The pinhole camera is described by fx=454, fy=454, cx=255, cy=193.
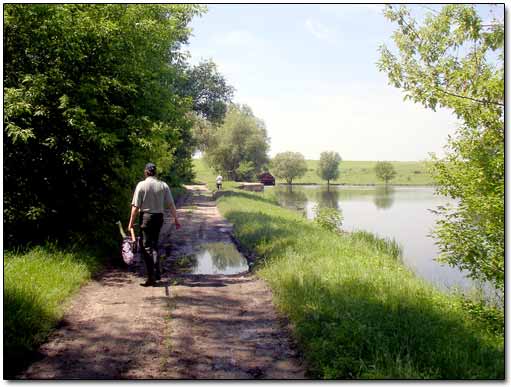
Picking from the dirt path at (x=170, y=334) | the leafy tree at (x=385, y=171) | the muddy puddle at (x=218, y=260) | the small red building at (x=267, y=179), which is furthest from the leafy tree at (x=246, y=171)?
the dirt path at (x=170, y=334)

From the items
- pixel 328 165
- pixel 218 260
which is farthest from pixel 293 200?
pixel 328 165

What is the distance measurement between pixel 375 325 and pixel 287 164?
328 feet

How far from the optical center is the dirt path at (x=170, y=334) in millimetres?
5412

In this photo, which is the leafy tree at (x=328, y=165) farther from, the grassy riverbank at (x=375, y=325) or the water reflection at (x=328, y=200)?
the grassy riverbank at (x=375, y=325)

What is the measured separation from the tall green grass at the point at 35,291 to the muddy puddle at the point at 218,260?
2.76m

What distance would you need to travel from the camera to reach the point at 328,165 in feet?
372

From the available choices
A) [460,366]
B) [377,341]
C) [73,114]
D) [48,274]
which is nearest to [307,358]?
Result: [377,341]

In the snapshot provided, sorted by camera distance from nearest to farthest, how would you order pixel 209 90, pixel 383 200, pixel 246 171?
pixel 209 90 → pixel 383 200 → pixel 246 171

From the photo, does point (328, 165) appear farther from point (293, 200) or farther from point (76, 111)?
point (76, 111)

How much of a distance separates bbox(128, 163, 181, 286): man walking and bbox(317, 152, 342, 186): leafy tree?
10587 centimetres

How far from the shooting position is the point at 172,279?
10086mm

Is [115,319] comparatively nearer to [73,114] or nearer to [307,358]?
[307,358]

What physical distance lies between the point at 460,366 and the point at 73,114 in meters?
8.74

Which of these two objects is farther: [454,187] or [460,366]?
[454,187]
